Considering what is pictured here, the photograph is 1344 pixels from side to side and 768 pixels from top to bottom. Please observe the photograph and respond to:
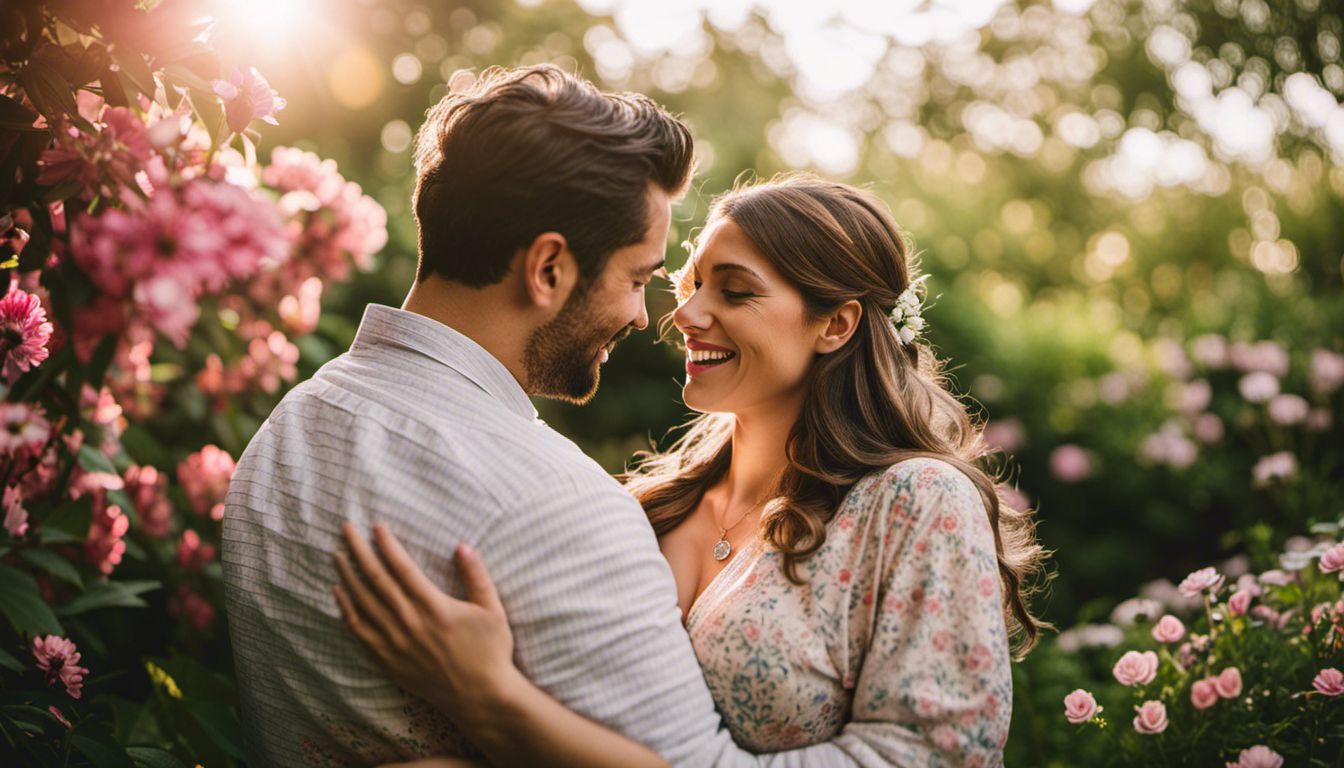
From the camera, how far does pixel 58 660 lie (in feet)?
6.87

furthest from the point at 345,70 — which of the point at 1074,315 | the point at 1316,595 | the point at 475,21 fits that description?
the point at 1316,595

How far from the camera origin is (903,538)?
2125 mm

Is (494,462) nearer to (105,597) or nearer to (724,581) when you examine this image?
(724,581)

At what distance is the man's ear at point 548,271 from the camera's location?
203cm

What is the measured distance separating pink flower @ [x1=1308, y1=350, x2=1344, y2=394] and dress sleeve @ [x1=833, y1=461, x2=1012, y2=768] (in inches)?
185

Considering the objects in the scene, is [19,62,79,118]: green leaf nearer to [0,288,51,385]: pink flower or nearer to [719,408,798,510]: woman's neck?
[0,288,51,385]: pink flower

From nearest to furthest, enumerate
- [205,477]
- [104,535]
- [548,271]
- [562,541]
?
[562,541]
[548,271]
[104,535]
[205,477]

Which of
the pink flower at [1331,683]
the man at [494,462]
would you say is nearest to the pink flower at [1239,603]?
the pink flower at [1331,683]

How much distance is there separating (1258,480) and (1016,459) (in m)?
2.54

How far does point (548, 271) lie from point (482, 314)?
163 mm

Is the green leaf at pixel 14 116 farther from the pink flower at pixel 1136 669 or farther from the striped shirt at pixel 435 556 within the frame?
the pink flower at pixel 1136 669

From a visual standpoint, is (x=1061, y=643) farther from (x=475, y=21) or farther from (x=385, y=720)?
(x=475, y=21)

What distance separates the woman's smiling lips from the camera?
8.96 feet

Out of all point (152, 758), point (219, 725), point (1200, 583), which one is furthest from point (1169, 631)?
point (152, 758)
